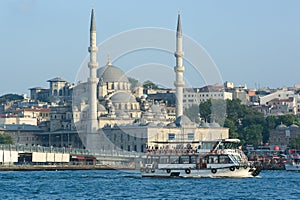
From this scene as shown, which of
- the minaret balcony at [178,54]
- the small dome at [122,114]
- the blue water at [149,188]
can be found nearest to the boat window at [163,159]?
the blue water at [149,188]

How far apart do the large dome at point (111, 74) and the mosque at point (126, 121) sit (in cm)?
198

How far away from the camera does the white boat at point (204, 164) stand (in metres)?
60.4

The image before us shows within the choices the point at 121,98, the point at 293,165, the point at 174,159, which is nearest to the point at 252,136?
the point at 121,98

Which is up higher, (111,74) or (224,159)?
(111,74)

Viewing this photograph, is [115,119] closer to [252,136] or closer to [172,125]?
[172,125]

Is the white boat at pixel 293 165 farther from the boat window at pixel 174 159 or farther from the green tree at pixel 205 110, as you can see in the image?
the green tree at pixel 205 110

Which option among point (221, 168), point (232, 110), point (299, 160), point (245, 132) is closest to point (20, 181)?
point (221, 168)

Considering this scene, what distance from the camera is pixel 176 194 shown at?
157 feet

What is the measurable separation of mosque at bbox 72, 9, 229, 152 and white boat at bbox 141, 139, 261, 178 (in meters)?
38.1

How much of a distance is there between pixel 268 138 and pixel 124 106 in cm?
1719

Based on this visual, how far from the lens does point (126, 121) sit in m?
118

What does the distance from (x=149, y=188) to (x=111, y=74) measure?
7837 centimetres

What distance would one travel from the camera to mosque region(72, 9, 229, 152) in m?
105

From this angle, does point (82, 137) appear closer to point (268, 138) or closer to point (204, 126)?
point (204, 126)
